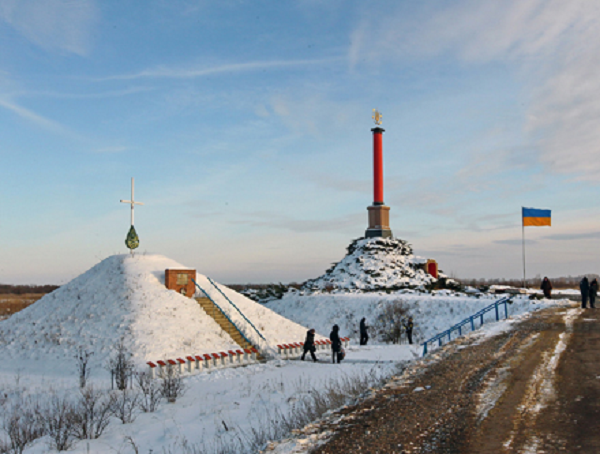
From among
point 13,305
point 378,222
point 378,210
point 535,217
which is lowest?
point 13,305

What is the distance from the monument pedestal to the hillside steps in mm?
31155

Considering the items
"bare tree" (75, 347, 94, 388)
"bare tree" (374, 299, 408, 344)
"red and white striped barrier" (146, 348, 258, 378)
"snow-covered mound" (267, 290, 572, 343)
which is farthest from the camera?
"bare tree" (374, 299, 408, 344)

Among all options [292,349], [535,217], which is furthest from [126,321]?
[535,217]

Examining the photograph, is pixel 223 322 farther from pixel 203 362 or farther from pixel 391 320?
pixel 391 320

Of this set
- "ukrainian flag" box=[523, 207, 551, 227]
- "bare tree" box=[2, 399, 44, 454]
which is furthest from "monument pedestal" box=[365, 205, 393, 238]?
"bare tree" box=[2, 399, 44, 454]

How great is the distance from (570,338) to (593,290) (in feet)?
42.6

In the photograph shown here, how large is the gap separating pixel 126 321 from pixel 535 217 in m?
32.7

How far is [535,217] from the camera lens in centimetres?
3756

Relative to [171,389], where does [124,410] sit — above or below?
below

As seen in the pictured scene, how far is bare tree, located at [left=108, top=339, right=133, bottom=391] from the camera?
48.1ft

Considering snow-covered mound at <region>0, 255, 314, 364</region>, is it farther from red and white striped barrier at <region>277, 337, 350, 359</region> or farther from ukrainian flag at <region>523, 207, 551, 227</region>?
ukrainian flag at <region>523, 207, 551, 227</region>

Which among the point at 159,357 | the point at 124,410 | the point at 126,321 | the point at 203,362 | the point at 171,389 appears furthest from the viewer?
the point at 126,321

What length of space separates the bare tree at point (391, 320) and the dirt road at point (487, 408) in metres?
18.1

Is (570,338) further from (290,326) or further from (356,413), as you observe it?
(290,326)
